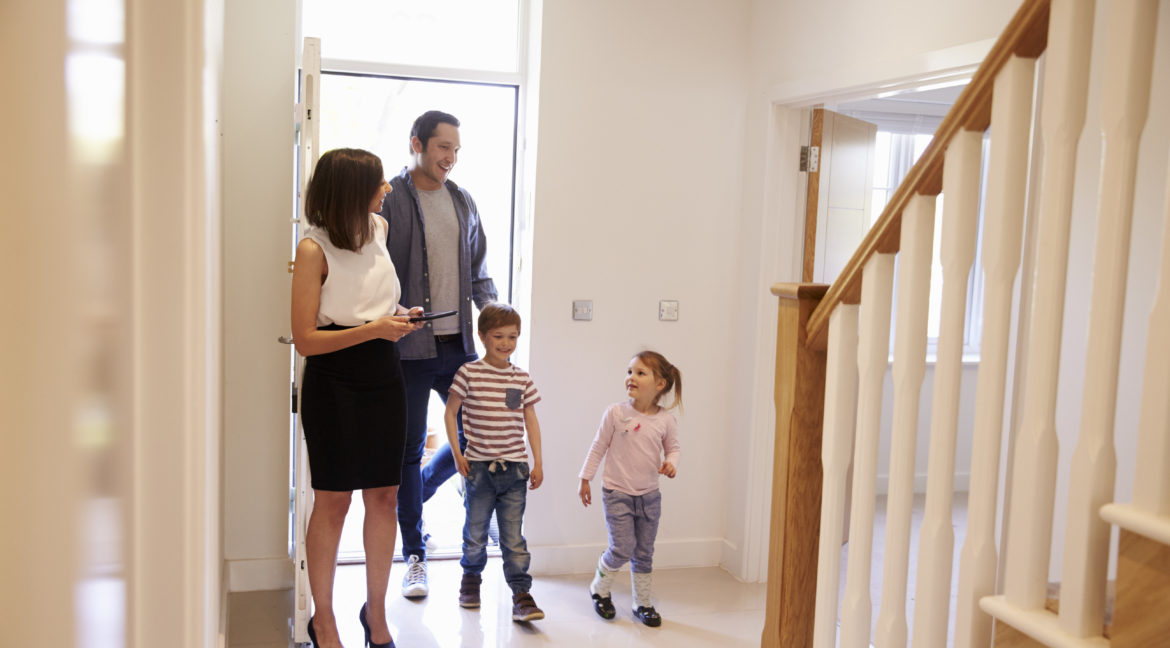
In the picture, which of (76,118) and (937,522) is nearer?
(76,118)

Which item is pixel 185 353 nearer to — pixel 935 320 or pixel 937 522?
pixel 937 522

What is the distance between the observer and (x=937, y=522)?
5.20ft

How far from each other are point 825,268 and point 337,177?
2.17 m

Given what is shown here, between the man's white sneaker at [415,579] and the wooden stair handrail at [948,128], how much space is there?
2.23 m

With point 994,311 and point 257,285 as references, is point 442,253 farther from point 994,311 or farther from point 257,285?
point 994,311

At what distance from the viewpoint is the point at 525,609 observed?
10.7 feet

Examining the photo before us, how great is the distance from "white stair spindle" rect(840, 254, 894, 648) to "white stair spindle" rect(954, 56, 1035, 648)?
204mm

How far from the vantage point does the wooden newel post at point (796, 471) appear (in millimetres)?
1926

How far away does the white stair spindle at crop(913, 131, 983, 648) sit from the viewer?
5.02 ft

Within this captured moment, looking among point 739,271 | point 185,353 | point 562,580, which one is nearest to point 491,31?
point 739,271

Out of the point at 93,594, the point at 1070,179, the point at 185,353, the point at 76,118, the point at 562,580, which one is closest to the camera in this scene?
the point at 76,118

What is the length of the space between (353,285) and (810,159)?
2.03 m

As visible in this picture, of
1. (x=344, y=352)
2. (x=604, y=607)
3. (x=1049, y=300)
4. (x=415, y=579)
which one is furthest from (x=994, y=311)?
(x=415, y=579)

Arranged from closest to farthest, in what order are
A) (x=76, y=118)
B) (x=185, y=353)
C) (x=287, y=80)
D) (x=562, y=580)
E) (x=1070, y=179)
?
(x=76, y=118)
(x=1070, y=179)
(x=185, y=353)
(x=287, y=80)
(x=562, y=580)
